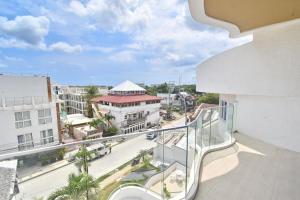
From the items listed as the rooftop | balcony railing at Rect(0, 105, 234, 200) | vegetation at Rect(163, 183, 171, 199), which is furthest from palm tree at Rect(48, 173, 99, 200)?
the rooftop

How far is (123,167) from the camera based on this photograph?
2.30 meters

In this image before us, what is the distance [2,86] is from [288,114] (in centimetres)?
1549

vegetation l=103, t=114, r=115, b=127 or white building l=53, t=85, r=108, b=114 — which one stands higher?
white building l=53, t=85, r=108, b=114

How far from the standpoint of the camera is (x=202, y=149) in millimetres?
3986

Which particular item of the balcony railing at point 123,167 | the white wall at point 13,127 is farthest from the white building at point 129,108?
the balcony railing at point 123,167

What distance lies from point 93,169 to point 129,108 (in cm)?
2057

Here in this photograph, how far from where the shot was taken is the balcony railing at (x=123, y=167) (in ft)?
5.37

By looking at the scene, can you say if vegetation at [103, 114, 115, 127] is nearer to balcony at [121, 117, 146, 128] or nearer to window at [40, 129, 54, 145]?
balcony at [121, 117, 146, 128]

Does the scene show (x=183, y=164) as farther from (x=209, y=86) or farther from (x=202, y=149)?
(x=209, y=86)

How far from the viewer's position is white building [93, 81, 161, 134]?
72.5 ft

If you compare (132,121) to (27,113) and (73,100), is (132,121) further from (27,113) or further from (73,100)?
(73,100)

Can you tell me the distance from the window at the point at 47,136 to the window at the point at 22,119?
121 centimetres

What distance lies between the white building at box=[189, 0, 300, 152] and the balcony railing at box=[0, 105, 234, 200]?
3019mm

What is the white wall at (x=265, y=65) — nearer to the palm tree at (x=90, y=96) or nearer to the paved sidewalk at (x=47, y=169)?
the paved sidewalk at (x=47, y=169)
